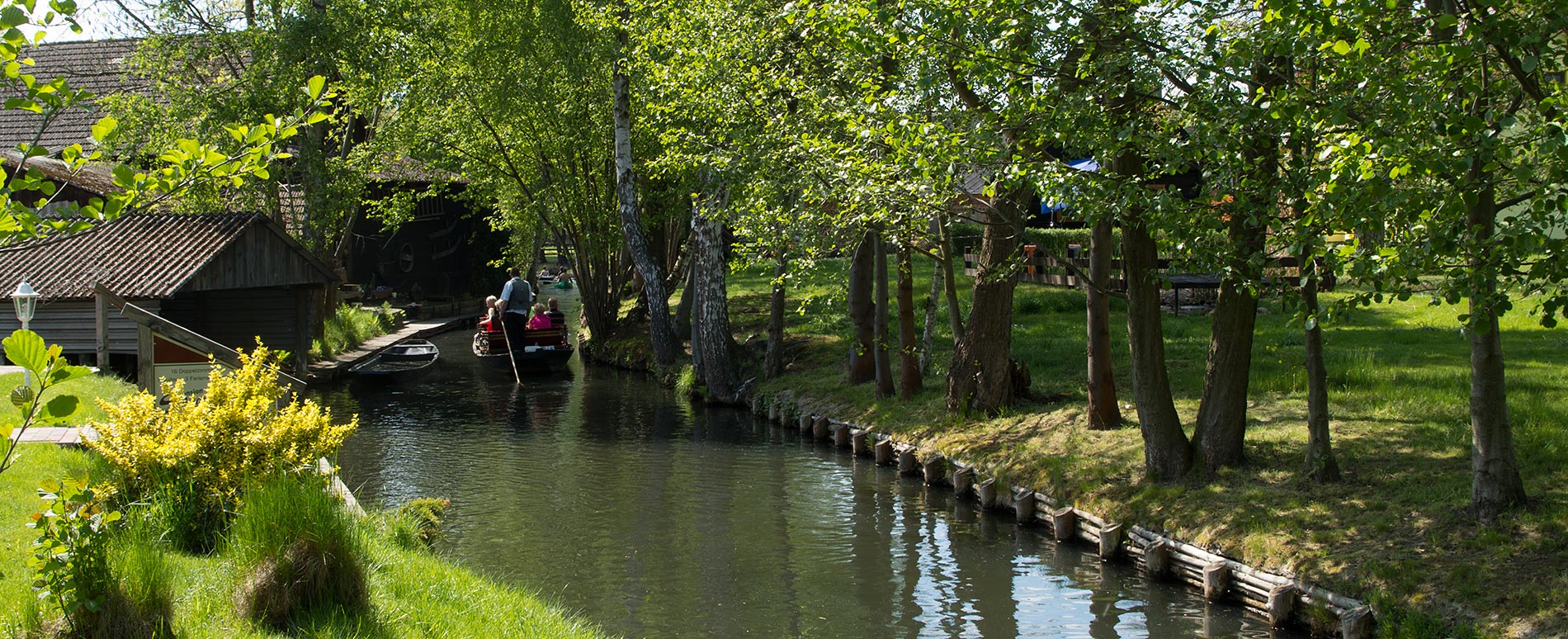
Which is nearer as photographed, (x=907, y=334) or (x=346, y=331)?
(x=907, y=334)

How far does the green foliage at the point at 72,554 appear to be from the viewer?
16.7ft

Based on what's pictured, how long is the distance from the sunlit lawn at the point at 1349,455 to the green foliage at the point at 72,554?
6.43 meters

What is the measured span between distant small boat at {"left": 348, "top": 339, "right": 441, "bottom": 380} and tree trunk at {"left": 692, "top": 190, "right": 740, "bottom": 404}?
662cm

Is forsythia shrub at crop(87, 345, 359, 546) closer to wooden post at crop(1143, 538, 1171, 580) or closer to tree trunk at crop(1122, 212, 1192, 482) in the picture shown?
wooden post at crop(1143, 538, 1171, 580)

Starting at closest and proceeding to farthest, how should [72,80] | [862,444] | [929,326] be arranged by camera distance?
1. [862,444]
2. [929,326]
3. [72,80]

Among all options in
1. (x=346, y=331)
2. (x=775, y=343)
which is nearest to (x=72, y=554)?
(x=775, y=343)

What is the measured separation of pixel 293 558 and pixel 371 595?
2.10 ft

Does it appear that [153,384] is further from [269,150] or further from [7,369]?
[269,150]

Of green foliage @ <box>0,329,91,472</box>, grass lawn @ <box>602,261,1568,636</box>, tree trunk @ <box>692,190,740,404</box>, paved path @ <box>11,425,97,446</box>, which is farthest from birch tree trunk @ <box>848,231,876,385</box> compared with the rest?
green foliage @ <box>0,329,91,472</box>

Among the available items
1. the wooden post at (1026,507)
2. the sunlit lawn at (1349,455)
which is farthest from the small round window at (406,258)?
the wooden post at (1026,507)

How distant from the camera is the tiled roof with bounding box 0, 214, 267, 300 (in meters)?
18.0

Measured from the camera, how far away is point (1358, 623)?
27.5 feet

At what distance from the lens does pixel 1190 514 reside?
10711mm

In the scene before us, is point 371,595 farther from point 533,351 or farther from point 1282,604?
point 533,351
